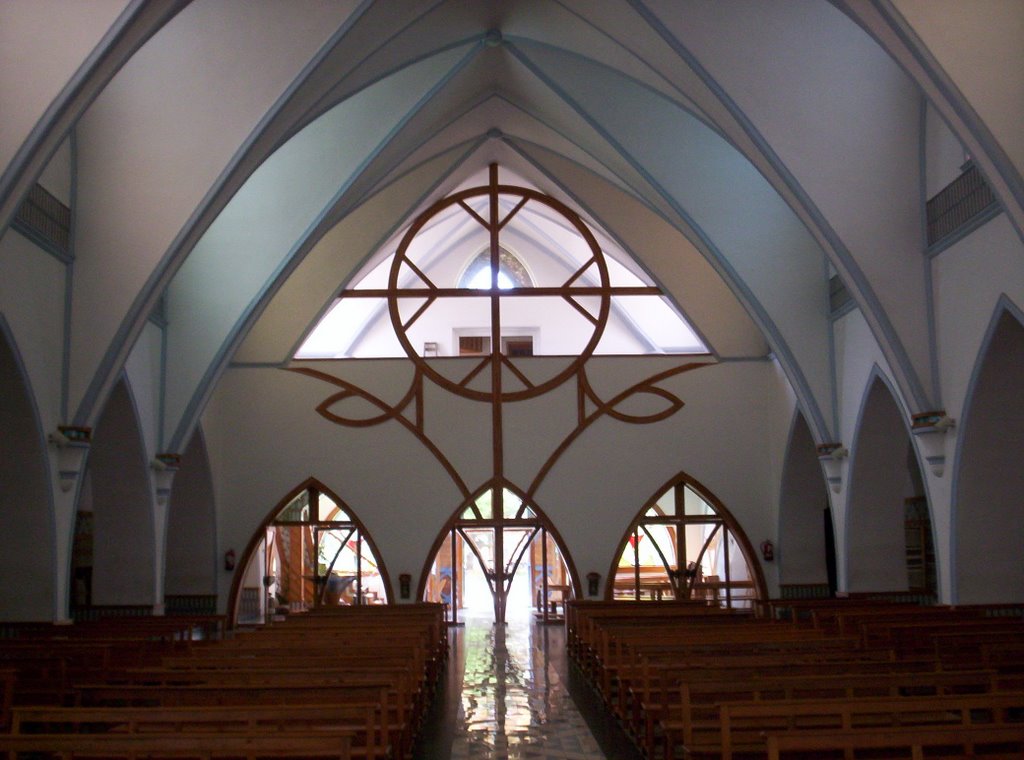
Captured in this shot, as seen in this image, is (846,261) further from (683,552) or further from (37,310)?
(37,310)

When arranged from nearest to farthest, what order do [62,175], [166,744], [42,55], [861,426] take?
[166,744] < [42,55] < [62,175] < [861,426]

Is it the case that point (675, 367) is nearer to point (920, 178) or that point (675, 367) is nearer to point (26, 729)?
point (920, 178)

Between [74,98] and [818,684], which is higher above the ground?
[74,98]

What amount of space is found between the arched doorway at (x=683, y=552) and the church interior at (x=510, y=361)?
0.06 metres

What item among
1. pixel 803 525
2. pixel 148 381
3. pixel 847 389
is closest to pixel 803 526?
pixel 803 525

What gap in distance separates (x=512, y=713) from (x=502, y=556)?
385 inches

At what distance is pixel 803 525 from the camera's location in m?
19.4

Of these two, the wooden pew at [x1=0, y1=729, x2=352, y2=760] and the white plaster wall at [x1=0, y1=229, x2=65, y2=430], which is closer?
the wooden pew at [x1=0, y1=729, x2=352, y2=760]

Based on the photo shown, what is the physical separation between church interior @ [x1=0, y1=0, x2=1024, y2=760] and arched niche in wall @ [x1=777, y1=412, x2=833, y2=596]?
0.06 meters

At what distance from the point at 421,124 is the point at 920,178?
22.4ft

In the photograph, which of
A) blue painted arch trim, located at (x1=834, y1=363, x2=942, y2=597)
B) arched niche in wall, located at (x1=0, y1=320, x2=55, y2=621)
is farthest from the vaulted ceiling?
arched niche in wall, located at (x1=0, y1=320, x2=55, y2=621)

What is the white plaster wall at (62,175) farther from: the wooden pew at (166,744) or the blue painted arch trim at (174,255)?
the wooden pew at (166,744)

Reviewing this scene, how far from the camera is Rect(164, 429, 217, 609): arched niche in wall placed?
1914cm

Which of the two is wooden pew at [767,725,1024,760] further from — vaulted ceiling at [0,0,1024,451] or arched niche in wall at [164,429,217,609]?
arched niche in wall at [164,429,217,609]
